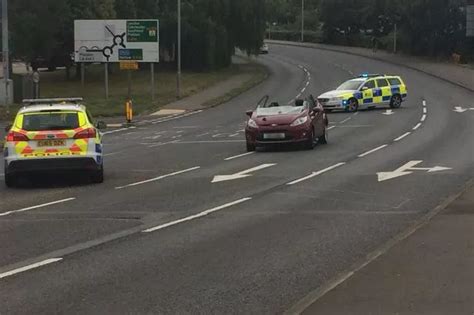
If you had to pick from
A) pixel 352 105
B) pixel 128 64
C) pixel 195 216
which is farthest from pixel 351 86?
pixel 195 216

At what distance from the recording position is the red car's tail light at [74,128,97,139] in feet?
46.6

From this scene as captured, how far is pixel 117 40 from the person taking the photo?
149ft

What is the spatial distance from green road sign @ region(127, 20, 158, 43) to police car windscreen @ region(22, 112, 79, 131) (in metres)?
31.2

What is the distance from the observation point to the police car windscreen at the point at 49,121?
14219 mm

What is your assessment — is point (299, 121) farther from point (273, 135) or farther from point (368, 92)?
point (368, 92)

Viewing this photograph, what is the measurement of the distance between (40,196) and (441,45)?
71.1 metres

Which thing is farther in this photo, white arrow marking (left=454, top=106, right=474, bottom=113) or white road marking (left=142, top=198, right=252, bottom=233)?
white arrow marking (left=454, top=106, right=474, bottom=113)

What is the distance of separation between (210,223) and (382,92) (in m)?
29.6

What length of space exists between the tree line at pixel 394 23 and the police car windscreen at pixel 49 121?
2086 inches

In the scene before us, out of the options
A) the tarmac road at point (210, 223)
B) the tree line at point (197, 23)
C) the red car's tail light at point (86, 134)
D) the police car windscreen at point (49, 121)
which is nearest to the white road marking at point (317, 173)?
the tarmac road at point (210, 223)

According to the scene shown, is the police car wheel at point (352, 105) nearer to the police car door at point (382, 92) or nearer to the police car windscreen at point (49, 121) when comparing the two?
the police car door at point (382, 92)

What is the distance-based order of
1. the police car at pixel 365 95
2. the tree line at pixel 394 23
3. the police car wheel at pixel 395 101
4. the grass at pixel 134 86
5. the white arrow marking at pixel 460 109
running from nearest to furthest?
the white arrow marking at pixel 460 109 → the police car at pixel 365 95 → the police car wheel at pixel 395 101 → the grass at pixel 134 86 → the tree line at pixel 394 23

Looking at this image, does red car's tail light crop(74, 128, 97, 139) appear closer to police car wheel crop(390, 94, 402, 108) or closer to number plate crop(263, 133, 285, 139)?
number plate crop(263, 133, 285, 139)

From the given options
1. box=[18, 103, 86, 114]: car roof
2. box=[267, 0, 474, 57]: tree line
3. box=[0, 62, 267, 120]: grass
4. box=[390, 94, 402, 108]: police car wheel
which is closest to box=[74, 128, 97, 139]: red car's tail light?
box=[18, 103, 86, 114]: car roof
